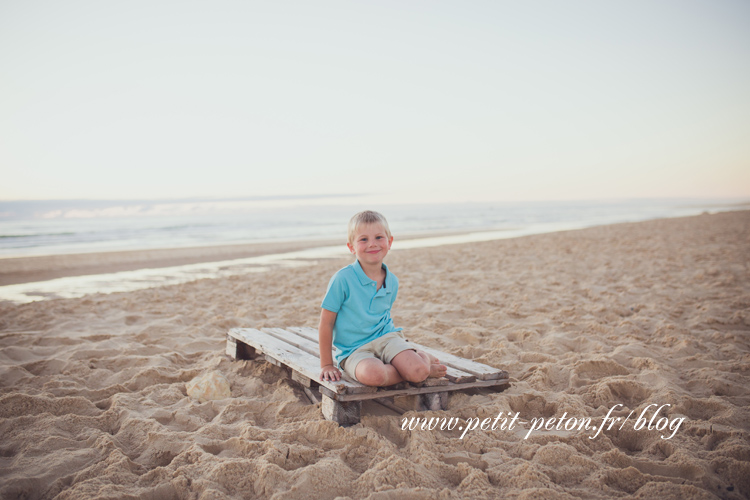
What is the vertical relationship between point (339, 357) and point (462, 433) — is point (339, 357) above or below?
above

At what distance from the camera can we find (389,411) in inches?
115

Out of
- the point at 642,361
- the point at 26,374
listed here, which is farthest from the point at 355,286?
the point at 26,374

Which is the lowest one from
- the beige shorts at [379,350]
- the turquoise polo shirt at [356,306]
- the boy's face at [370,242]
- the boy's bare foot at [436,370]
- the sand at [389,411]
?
the sand at [389,411]

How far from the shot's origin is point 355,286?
9.17ft

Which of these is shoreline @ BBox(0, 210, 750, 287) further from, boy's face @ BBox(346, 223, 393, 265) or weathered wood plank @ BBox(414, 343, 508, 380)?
weathered wood plank @ BBox(414, 343, 508, 380)

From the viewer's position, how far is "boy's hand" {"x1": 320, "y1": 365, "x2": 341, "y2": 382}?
8.73 ft

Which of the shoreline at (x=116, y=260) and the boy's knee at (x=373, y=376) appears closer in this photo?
the boy's knee at (x=373, y=376)

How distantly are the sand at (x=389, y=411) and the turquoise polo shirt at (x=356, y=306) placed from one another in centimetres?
51

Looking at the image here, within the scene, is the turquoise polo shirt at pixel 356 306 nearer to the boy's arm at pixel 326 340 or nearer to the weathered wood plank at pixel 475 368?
the boy's arm at pixel 326 340

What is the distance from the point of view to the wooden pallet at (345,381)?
2604 mm

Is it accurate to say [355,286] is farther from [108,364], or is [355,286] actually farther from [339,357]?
[108,364]

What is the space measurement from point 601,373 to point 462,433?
147 cm

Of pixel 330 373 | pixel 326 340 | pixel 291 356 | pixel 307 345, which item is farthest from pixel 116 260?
pixel 330 373

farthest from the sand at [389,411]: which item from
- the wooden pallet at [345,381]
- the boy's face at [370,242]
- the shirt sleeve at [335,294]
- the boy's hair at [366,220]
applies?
the boy's hair at [366,220]
